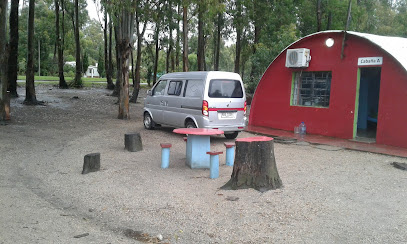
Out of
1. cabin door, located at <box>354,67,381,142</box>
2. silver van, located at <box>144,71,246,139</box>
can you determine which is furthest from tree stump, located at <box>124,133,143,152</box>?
cabin door, located at <box>354,67,381,142</box>

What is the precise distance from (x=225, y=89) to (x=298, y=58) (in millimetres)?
3471

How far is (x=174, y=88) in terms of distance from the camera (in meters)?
12.3

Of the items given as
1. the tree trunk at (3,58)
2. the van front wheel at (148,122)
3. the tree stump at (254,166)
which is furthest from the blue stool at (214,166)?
the tree trunk at (3,58)

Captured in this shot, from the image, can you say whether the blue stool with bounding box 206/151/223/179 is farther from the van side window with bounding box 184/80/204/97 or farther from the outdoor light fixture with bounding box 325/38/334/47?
the outdoor light fixture with bounding box 325/38/334/47

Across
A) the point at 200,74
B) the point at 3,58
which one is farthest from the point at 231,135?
the point at 3,58

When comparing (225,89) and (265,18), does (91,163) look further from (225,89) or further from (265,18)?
(265,18)

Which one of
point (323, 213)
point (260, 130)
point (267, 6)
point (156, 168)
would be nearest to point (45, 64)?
point (267, 6)

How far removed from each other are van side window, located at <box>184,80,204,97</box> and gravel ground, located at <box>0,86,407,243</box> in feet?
6.41

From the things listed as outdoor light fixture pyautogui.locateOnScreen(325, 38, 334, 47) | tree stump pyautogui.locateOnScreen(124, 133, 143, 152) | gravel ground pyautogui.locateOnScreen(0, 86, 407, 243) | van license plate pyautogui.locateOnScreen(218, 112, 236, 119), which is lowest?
gravel ground pyautogui.locateOnScreen(0, 86, 407, 243)

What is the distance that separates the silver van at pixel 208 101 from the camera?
35.3 ft

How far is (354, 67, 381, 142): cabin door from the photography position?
14.1m

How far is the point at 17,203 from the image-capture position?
568 cm

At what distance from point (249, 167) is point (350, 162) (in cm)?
367

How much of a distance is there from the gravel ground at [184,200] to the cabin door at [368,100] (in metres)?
4.86
